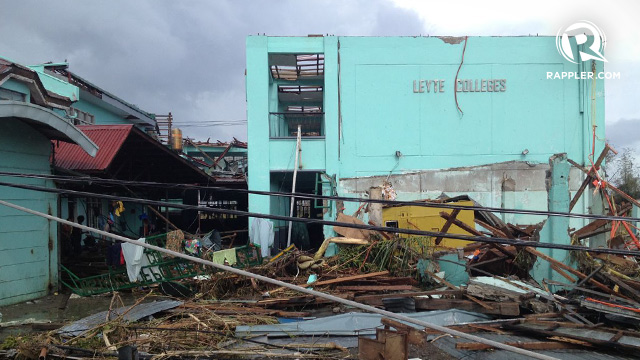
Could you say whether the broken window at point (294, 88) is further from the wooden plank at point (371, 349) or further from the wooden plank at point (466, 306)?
the wooden plank at point (371, 349)

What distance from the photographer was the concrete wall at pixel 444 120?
16156mm

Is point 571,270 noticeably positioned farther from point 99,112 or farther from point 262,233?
point 99,112

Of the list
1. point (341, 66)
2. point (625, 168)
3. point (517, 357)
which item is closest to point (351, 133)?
point (341, 66)

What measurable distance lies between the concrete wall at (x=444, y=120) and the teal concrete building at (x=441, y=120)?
39 mm

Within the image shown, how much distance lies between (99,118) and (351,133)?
1459 centimetres

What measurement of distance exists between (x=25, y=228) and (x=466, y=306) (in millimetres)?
9633

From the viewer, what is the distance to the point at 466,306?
297 inches

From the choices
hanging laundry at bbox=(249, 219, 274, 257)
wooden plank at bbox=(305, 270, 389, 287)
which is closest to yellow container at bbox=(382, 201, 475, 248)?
wooden plank at bbox=(305, 270, 389, 287)

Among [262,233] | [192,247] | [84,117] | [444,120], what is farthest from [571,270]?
[84,117]

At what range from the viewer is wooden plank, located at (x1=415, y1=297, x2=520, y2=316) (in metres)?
7.16

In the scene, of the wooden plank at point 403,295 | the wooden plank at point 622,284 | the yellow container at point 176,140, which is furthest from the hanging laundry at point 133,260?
the yellow container at point 176,140

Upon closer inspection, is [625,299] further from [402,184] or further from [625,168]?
[625,168]

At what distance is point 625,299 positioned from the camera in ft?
24.7

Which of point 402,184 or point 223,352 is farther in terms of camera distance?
point 402,184
